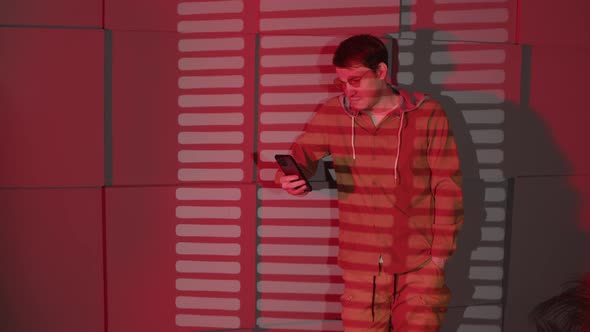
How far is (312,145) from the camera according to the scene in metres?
1.87

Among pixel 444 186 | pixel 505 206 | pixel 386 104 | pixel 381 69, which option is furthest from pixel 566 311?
pixel 381 69

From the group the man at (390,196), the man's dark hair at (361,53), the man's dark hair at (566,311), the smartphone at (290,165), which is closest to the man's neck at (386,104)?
the man at (390,196)

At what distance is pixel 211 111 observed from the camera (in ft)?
6.68

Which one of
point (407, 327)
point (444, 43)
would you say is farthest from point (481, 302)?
point (444, 43)

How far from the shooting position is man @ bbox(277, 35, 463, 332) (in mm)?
1676

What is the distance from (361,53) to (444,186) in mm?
525

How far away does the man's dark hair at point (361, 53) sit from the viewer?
5.33 feet

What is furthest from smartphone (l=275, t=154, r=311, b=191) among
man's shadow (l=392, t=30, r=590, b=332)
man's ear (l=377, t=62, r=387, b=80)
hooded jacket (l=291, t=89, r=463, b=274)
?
man's shadow (l=392, t=30, r=590, b=332)

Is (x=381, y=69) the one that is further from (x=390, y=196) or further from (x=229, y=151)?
(x=229, y=151)

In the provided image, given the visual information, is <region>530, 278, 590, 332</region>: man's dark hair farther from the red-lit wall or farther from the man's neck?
the man's neck

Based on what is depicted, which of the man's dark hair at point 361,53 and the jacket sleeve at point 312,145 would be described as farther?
the jacket sleeve at point 312,145

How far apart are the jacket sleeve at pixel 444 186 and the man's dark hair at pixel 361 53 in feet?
0.89

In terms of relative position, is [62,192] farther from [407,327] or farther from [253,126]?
[407,327]

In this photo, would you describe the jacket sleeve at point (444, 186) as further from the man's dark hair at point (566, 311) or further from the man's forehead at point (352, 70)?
the man's dark hair at point (566, 311)
